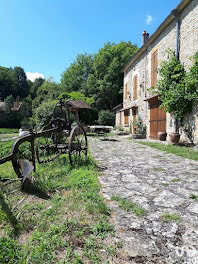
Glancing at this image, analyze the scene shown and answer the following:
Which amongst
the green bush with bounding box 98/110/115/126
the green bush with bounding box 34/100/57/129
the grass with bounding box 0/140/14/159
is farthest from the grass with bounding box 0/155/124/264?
the green bush with bounding box 98/110/115/126

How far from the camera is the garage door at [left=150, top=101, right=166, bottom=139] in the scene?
917 centimetres

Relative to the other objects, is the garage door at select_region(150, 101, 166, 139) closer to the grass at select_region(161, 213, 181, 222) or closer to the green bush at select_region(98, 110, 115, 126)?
the grass at select_region(161, 213, 181, 222)

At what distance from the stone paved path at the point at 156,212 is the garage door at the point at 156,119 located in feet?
18.4

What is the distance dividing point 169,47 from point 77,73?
853 inches

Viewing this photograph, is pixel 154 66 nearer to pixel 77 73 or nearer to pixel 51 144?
pixel 51 144

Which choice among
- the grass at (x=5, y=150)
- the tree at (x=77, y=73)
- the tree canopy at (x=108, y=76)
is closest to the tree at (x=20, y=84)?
the tree at (x=77, y=73)

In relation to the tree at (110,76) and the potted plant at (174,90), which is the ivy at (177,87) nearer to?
the potted plant at (174,90)

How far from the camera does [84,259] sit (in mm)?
1308

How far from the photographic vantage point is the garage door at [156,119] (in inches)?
361

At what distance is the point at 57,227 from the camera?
1633 mm

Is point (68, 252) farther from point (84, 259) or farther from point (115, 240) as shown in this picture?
point (115, 240)

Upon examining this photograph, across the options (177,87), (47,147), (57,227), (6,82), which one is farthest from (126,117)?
(6,82)

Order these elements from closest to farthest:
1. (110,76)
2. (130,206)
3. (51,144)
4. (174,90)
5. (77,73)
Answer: (130,206) → (51,144) → (174,90) → (110,76) → (77,73)

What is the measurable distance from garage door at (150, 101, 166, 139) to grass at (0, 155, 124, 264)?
7509mm
